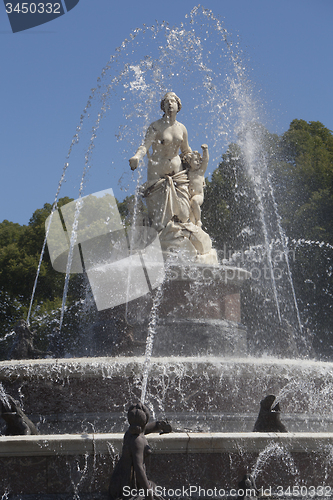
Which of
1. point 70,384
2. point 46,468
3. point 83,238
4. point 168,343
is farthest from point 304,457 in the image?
point 83,238

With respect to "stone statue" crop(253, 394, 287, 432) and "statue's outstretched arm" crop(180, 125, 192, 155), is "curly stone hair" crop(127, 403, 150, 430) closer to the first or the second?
"stone statue" crop(253, 394, 287, 432)

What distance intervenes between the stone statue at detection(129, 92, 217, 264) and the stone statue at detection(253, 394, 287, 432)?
4797 millimetres

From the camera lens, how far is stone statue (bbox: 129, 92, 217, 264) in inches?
403

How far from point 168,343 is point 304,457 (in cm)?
416

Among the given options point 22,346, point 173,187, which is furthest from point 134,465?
point 173,187

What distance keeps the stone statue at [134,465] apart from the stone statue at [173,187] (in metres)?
5.79

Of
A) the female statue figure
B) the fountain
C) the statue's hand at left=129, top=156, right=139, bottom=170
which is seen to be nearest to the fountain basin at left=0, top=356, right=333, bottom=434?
the fountain

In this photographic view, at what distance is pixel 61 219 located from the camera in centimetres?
2789

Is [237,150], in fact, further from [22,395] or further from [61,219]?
[22,395]

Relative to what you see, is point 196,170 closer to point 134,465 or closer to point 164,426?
point 164,426

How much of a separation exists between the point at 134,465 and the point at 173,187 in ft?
22.9

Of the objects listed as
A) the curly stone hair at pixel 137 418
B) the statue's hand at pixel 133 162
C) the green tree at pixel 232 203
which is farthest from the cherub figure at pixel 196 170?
the green tree at pixel 232 203

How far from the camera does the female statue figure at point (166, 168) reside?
413 inches

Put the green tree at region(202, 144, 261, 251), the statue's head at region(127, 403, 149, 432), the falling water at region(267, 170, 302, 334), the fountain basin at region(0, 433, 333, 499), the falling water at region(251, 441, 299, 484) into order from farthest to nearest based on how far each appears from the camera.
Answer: the green tree at region(202, 144, 261, 251)
the falling water at region(267, 170, 302, 334)
the falling water at region(251, 441, 299, 484)
the fountain basin at region(0, 433, 333, 499)
the statue's head at region(127, 403, 149, 432)
